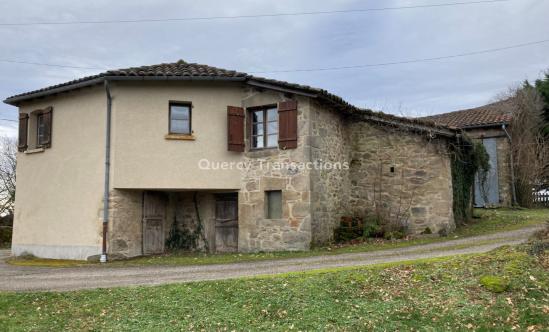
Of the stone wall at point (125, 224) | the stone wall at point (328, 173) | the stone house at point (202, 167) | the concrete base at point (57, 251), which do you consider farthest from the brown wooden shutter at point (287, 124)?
the concrete base at point (57, 251)

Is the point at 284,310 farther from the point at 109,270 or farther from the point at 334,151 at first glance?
the point at 334,151

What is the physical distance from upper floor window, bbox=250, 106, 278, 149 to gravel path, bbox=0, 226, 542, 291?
3970 mm

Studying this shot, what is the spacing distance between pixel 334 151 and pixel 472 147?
532cm

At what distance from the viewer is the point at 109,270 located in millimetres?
10914

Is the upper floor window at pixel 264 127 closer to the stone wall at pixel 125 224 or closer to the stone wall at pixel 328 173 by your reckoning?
the stone wall at pixel 328 173

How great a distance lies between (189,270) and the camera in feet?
33.3

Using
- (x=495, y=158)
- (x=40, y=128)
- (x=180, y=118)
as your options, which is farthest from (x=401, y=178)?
(x=40, y=128)

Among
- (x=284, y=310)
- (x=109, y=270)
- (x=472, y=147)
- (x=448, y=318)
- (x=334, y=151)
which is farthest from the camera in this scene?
(x=472, y=147)

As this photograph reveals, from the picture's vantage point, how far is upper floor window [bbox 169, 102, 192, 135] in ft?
45.1

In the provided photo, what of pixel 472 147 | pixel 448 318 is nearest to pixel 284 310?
pixel 448 318

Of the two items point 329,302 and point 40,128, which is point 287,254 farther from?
point 40,128

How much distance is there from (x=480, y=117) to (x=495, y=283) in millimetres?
17918

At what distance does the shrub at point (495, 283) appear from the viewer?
21.5 ft

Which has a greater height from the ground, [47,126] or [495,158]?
[47,126]
